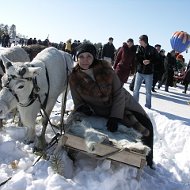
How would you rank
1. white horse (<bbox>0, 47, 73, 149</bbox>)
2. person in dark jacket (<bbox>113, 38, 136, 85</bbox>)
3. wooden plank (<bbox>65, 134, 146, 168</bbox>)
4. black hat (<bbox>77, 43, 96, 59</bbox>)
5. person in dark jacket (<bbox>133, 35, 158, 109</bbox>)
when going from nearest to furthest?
1. wooden plank (<bbox>65, 134, 146, 168</bbox>)
2. white horse (<bbox>0, 47, 73, 149</bbox>)
3. black hat (<bbox>77, 43, 96, 59</bbox>)
4. person in dark jacket (<bbox>133, 35, 158, 109</bbox>)
5. person in dark jacket (<bbox>113, 38, 136, 85</bbox>)

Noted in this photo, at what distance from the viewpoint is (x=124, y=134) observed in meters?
4.88

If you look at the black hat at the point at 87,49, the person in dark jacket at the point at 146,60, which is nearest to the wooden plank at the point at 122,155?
the black hat at the point at 87,49

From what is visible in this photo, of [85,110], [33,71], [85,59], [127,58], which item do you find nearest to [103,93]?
[85,110]

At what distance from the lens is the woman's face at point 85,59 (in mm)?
5086

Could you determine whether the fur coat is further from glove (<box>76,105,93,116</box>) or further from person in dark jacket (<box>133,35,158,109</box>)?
person in dark jacket (<box>133,35,158,109</box>)

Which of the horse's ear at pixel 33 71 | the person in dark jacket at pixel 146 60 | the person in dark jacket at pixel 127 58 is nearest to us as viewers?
the horse's ear at pixel 33 71

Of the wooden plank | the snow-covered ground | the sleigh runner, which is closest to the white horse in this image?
the snow-covered ground

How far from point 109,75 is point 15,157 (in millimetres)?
1638

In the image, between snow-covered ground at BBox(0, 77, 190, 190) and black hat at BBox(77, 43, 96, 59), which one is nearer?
snow-covered ground at BBox(0, 77, 190, 190)

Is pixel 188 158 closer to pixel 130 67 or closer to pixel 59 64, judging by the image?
pixel 59 64

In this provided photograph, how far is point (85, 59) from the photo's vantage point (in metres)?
5.09

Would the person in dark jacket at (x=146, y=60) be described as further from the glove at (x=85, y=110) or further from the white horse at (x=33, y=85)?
the glove at (x=85, y=110)

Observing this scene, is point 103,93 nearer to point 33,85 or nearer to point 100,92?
point 100,92

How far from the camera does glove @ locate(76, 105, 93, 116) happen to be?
5250mm
